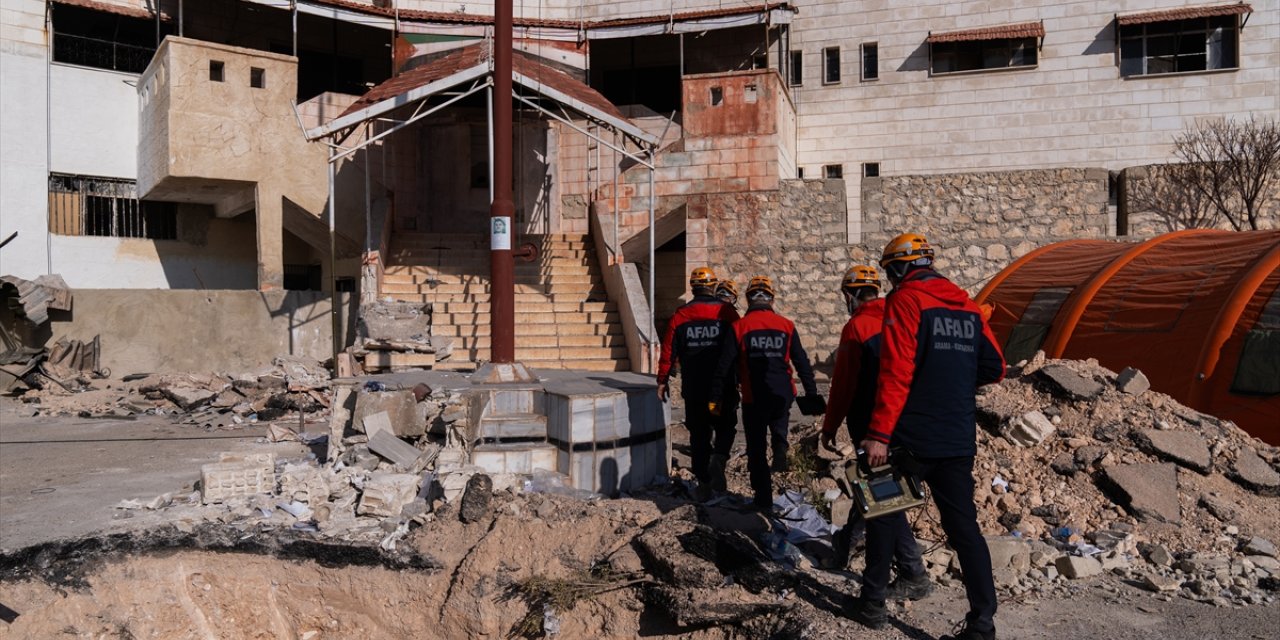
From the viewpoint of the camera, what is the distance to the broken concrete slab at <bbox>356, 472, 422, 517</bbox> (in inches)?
245

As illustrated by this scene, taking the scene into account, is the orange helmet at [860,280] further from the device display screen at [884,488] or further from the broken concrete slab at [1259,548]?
the broken concrete slab at [1259,548]

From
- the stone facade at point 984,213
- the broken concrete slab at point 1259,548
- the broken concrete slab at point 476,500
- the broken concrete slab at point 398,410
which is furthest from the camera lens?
the stone facade at point 984,213

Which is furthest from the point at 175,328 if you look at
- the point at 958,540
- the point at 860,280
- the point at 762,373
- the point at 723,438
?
the point at 958,540

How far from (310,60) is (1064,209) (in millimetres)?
13977

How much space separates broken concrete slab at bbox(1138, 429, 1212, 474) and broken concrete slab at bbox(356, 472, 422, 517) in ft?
16.7

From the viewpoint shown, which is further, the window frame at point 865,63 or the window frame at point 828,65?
the window frame at point 828,65

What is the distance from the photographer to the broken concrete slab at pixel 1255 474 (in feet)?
20.9

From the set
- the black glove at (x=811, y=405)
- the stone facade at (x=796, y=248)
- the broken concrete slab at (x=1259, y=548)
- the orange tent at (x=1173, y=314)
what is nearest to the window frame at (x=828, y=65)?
the stone facade at (x=796, y=248)

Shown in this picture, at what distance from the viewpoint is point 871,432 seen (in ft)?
14.2

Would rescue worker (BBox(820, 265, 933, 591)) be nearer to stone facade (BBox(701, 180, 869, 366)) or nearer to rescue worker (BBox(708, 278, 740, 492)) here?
rescue worker (BBox(708, 278, 740, 492))

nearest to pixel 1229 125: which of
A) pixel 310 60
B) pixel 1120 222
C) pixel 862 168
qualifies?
pixel 1120 222

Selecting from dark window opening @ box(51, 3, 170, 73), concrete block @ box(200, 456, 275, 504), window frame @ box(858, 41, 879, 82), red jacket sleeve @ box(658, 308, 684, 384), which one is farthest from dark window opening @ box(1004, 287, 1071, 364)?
dark window opening @ box(51, 3, 170, 73)

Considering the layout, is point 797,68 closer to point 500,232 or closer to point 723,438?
point 500,232

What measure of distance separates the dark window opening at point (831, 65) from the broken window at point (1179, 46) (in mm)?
4881
